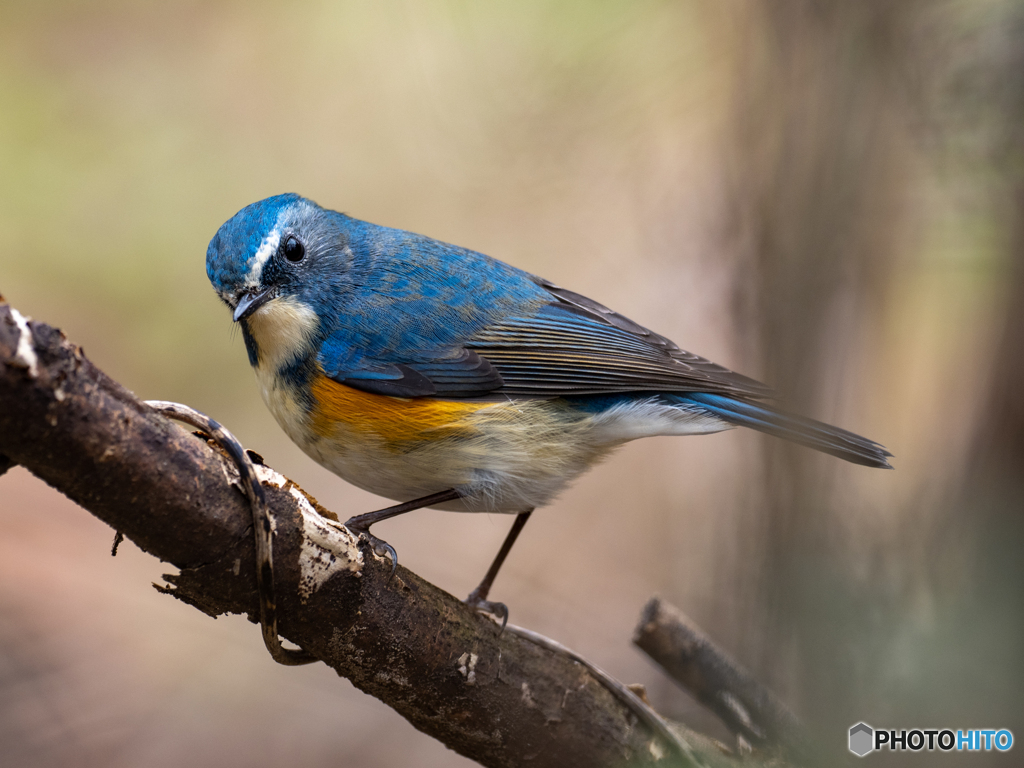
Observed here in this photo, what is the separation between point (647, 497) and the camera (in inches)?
238

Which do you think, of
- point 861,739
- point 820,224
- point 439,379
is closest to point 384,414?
point 439,379

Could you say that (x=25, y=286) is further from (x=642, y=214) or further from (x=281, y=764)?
(x=642, y=214)

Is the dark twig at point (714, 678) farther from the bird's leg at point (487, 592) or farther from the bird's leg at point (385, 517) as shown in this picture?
the bird's leg at point (385, 517)

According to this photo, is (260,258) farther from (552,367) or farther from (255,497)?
(255,497)

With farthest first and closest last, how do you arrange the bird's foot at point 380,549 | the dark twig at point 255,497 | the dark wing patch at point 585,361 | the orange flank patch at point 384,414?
1. the dark wing patch at point 585,361
2. the orange flank patch at point 384,414
3. the bird's foot at point 380,549
4. the dark twig at point 255,497

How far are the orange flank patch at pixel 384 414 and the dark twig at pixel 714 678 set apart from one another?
0.90 meters

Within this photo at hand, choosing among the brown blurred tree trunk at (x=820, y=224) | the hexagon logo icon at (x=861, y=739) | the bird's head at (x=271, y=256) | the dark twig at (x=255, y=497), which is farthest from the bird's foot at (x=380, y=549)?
the brown blurred tree trunk at (x=820, y=224)

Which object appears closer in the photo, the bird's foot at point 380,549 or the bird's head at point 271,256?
the bird's foot at point 380,549

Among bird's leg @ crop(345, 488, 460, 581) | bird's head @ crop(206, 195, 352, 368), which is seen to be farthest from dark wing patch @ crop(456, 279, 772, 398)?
bird's head @ crop(206, 195, 352, 368)

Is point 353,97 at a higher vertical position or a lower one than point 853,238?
higher

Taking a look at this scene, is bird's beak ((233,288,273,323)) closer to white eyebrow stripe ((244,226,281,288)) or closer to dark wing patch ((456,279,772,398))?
white eyebrow stripe ((244,226,281,288))

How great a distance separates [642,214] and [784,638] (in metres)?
3.55

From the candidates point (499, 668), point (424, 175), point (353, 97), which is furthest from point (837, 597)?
point (353, 97)

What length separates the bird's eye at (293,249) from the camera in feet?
10.3
